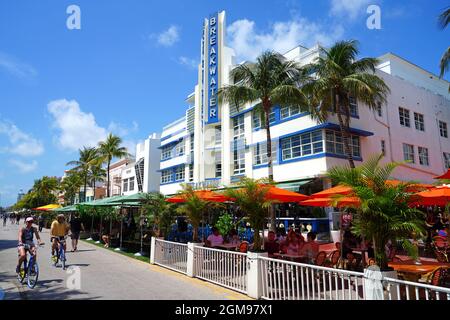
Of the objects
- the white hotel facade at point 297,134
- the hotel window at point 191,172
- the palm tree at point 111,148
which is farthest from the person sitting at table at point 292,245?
the palm tree at point 111,148

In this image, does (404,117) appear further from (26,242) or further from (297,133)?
(26,242)

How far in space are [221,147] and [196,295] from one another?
21756mm

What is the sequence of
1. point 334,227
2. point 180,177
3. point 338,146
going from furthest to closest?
1. point 180,177
2. point 338,146
3. point 334,227

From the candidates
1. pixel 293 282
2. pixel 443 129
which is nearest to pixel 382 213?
pixel 293 282

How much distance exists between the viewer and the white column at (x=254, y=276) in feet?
22.7

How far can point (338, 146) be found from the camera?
2088 centimetres

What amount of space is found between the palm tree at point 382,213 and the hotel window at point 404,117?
22459 mm

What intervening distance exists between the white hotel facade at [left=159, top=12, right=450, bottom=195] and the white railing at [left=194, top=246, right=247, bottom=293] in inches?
452

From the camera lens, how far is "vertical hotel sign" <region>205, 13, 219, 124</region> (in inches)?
1158

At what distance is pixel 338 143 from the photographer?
2089 centimetres

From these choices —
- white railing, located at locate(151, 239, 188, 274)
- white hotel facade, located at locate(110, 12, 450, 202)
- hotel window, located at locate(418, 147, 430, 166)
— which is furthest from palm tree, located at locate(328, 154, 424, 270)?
hotel window, located at locate(418, 147, 430, 166)

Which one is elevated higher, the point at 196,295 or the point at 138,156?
the point at 138,156
